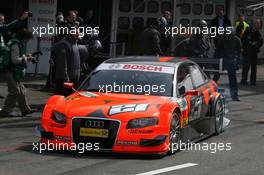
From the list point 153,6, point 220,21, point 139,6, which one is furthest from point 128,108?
point 153,6

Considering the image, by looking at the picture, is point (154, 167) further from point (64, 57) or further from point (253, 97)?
point (253, 97)

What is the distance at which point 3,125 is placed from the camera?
1486cm

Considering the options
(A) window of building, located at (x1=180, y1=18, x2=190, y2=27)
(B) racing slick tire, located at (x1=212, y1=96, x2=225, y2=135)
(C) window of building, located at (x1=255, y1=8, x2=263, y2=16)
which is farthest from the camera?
(C) window of building, located at (x1=255, y1=8, x2=263, y2=16)

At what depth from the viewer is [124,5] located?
28.4 m

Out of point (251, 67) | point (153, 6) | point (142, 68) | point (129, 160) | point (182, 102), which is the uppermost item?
point (153, 6)

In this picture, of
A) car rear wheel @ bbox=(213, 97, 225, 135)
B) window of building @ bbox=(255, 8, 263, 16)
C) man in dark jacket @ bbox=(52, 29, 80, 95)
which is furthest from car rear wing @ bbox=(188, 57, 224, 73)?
window of building @ bbox=(255, 8, 263, 16)

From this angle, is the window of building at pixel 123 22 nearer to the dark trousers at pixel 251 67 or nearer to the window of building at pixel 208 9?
the window of building at pixel 208 9

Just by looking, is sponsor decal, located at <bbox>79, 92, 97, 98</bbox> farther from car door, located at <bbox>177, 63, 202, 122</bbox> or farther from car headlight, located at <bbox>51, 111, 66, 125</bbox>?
car door, located at <bbox>177, 63, 202, 122</bbox>

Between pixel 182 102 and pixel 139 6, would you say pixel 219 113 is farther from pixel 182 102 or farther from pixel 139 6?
pixel 139 6

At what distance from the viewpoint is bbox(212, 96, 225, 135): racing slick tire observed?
1438cm

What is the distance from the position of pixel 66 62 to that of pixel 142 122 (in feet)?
15.7

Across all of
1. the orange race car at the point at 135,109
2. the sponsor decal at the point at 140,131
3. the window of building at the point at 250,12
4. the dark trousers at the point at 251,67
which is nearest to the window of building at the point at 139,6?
the dark trousers at the point at 251,67

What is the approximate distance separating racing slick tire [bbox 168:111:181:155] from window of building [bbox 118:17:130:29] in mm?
16300

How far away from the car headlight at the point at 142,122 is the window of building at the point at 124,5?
16962mm
